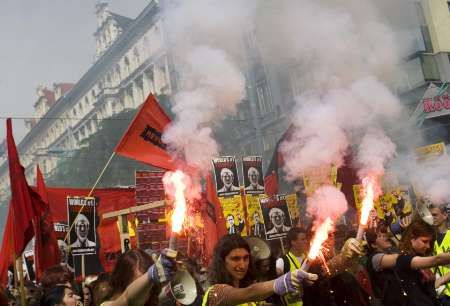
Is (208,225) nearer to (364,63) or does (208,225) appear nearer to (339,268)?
(364,63)

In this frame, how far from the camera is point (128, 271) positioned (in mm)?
3150

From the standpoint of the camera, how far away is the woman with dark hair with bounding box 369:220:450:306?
13.7 ft

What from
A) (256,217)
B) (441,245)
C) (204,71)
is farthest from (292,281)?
(256,217)

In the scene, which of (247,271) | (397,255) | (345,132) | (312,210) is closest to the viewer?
(247,271)

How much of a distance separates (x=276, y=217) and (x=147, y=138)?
2542mm

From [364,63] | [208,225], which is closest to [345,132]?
[364,63]

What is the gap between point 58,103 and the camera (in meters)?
49.1

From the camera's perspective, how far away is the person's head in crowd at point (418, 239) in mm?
4500

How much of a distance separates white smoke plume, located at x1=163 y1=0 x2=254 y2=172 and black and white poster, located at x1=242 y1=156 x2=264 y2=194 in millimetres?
1424

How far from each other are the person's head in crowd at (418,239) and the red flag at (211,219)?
3.93m

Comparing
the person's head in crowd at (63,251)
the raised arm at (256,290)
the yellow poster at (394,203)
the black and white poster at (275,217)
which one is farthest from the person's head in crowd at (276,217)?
the raised arm at (256,290)

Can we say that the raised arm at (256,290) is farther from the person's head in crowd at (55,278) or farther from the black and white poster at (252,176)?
the black and white poster at (252,176)

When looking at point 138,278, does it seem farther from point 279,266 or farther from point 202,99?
point 202,99

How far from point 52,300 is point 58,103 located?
47.8 meters
